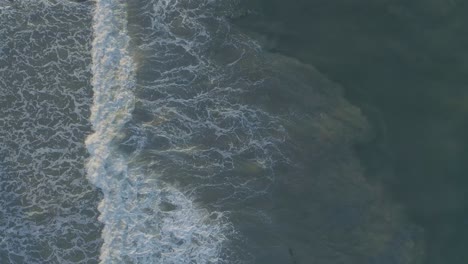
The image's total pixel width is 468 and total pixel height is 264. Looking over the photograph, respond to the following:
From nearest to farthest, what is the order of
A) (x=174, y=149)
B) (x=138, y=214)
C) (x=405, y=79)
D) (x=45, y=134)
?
(x=138, y=214)
(x=174, y=149)
(x=45, y=134)
(x=405, y=79)

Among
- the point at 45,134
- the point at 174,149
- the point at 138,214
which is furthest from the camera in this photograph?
the point at 45,134

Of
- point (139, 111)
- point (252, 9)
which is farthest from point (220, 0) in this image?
point (139, 111)

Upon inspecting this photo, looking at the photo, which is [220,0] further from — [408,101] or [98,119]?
[408,101]

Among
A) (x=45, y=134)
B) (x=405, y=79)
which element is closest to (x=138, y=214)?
(x=45, y=134)

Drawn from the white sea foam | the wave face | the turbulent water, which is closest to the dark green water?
the turbulent water

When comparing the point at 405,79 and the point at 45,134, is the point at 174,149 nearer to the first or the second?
the point at 45,134

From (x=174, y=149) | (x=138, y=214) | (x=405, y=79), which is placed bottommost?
(x=138, y=214)
